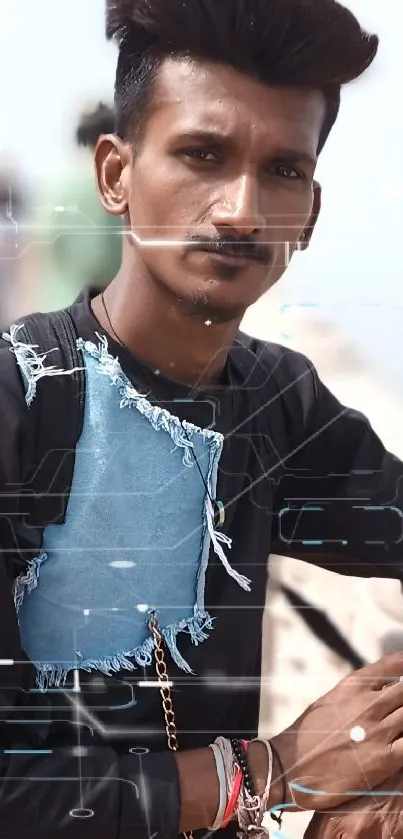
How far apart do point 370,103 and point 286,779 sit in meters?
1.00

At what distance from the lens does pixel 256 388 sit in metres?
1.28

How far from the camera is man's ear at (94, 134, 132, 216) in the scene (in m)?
1.18

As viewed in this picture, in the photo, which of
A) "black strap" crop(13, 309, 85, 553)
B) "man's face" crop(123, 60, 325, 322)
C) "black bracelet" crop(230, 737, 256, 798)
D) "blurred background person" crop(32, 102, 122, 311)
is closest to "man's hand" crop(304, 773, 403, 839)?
"black bracelet" crop(230, 737, 256, 798)

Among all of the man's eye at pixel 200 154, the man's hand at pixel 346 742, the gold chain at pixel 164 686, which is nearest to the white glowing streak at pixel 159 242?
the man's eye at pixel 200 154

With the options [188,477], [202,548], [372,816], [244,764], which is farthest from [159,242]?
[372,816]

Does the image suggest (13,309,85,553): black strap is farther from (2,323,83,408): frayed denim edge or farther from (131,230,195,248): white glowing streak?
(131,230,195,248): white glowing streak

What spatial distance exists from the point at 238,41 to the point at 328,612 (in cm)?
81

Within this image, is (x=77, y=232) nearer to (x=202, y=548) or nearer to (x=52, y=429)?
(x=52, y=429)

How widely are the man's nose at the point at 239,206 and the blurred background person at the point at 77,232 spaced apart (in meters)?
0.15

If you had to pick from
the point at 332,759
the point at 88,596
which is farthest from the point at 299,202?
the point at 332,759

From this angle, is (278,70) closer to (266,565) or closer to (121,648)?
(266,565)

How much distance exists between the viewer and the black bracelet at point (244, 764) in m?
1.29

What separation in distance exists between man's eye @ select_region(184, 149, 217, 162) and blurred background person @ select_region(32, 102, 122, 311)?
0.12 metres

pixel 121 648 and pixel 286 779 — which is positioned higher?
pixel 121 648
